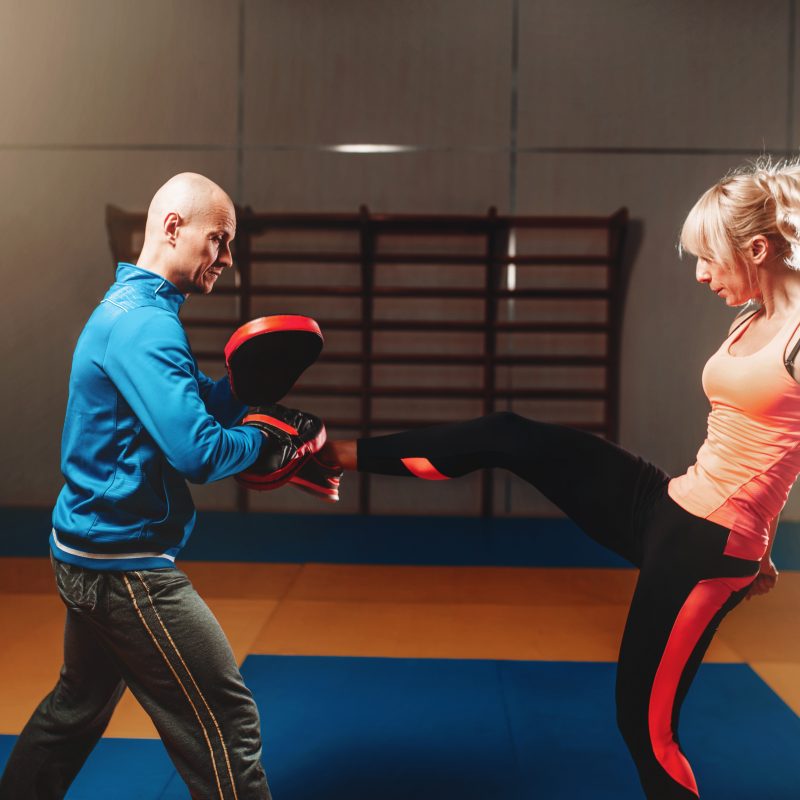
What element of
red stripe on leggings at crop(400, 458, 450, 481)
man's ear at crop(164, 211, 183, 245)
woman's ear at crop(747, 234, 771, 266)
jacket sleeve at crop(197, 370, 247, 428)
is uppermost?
man's ear at crop(164, 211, 183, 245)

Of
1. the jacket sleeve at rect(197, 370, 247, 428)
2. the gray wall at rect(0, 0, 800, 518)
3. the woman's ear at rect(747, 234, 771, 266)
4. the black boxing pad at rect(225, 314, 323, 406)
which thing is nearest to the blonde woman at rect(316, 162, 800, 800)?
the woman's ear at rect(747, 234, 771, 266)

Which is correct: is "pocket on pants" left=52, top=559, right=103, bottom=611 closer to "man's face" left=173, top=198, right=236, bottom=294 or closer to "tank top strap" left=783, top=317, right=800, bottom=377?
"man's face" left=173, top=198, right=236, bottom=294

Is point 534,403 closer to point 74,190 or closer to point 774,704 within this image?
point 774,704

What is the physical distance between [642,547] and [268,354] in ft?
2.98

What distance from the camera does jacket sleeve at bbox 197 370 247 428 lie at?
1664 millimetres

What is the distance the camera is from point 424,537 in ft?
16.0

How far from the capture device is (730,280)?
1422mm

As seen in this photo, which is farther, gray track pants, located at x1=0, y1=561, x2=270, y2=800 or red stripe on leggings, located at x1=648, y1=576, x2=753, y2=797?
red stripe on leggings, located at x1=648, y1=576, x2=753, y2=797

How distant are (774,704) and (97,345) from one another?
98.6 inches

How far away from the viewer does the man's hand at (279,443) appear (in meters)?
1.48

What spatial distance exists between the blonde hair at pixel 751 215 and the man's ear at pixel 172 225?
979mm

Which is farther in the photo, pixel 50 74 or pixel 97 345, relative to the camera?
pixel 50 74

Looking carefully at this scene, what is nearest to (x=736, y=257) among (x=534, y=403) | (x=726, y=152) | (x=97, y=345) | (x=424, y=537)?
(x=97, y=345)

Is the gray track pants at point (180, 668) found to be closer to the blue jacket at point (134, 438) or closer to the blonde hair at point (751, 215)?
the blue jacket at point (134, 438)
